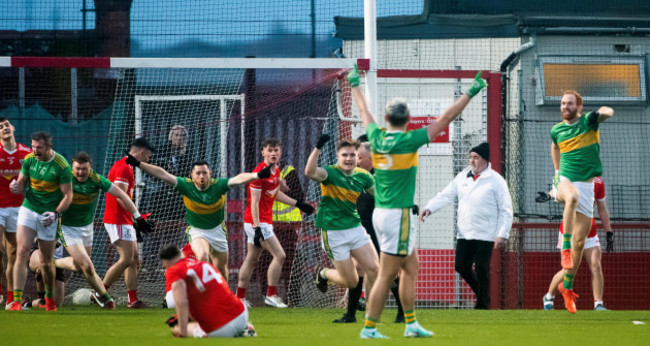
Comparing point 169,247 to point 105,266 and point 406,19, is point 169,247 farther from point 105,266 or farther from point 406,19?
point 406,19

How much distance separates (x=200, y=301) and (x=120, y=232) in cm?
506

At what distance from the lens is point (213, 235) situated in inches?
504

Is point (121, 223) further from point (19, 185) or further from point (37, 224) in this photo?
point (19, 185)

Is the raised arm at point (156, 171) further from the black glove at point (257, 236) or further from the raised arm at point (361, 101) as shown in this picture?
the raised arm at point (361, 101)

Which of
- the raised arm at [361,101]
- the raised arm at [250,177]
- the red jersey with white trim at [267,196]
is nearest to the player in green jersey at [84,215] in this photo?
the raised arm at [250,177]

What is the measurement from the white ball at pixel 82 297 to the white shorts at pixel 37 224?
207 cm

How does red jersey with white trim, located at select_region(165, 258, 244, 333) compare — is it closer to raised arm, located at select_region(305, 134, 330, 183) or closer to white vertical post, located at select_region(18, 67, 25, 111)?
raised arm, located at select_region(305, 134, 330, 183)

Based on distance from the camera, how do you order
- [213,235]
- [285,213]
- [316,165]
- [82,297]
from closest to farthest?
[316,165]
[213,235]
[82,297]
[285,213]

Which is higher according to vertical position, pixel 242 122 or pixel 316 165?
pixel 242 122

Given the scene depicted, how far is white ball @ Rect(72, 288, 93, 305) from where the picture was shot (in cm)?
1441

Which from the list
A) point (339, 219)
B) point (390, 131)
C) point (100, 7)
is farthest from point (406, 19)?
point (390, 131)

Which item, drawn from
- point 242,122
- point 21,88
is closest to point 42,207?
point 242,122

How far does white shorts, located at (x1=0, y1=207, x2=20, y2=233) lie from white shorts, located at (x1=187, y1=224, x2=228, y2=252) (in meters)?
2.35

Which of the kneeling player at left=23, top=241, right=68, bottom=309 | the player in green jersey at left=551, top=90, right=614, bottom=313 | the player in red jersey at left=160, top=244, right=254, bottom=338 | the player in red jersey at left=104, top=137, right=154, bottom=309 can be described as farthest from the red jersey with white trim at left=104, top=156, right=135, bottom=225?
the player in green jersey at left=551, top=90, right=614, bottom=313
